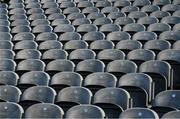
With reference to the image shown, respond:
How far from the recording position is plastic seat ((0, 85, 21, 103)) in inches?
223

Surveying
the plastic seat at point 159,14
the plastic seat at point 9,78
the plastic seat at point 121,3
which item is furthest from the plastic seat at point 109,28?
the plastic seat at point 9,78

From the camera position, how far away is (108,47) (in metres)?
7.30

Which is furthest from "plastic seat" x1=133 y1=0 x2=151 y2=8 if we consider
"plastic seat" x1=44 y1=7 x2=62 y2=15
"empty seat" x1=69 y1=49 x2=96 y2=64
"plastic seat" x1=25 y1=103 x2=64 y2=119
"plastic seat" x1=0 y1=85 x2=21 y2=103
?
"plastic seat" x1=25 y1=103 x2=64 y2=119

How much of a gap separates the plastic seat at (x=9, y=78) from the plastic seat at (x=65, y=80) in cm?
60

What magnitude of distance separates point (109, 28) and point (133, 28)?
491mm

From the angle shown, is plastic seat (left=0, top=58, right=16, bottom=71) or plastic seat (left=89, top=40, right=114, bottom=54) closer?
plastic seat (left=0, top=58, right=16, bottom=71)

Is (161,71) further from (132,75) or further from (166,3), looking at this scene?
(166,3)

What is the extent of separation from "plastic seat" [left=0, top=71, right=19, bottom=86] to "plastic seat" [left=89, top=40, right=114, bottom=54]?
5.32 ft

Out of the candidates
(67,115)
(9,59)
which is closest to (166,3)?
(9,59)

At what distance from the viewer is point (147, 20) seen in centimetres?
841

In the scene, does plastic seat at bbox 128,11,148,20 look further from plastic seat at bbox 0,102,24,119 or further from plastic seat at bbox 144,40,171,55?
plastic seat at bbox 0,102,24,119

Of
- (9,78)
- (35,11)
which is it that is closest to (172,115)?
(9,78)

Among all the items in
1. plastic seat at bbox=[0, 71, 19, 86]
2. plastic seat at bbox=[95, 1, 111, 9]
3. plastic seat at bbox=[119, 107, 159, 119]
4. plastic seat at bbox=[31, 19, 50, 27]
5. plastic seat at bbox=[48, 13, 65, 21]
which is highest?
plastic seat at bbox=[95, 1, 111, 9]

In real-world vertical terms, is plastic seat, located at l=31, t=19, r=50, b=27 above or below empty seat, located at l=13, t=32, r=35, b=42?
above
